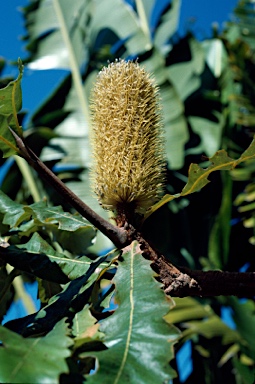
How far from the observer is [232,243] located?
176 inches

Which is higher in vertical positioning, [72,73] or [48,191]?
[72,73]

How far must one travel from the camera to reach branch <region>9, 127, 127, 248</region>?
35.6 inches

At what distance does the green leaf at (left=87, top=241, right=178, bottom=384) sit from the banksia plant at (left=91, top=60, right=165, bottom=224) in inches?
6.3

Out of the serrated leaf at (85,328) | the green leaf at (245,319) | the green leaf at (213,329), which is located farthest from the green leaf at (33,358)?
the green leaf at (213,329)

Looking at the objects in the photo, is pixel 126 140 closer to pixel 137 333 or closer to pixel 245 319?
pixel 137 333

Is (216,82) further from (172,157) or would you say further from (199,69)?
(172,157)

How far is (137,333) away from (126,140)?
1.36 ft

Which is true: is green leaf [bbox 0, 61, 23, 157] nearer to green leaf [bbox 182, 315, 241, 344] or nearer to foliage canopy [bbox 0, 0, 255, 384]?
foliage canopy [bbox 0, 0, 255, 384]

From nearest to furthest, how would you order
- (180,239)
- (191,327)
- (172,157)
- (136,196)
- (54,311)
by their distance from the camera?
(54,311) → (136,196) → (191,327) → (172,157) → (180,239)

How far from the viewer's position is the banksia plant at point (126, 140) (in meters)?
1.05

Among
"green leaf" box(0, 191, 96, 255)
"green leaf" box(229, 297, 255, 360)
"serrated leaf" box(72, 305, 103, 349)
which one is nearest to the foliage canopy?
"green leaf" box(229, 297, 255, 360)

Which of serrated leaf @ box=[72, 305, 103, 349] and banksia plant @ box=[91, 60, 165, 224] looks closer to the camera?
serrated leaf @ box=[72, 305, 103, 349]

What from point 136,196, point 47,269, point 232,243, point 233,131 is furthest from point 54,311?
point 233,131

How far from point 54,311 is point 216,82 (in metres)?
4.66
